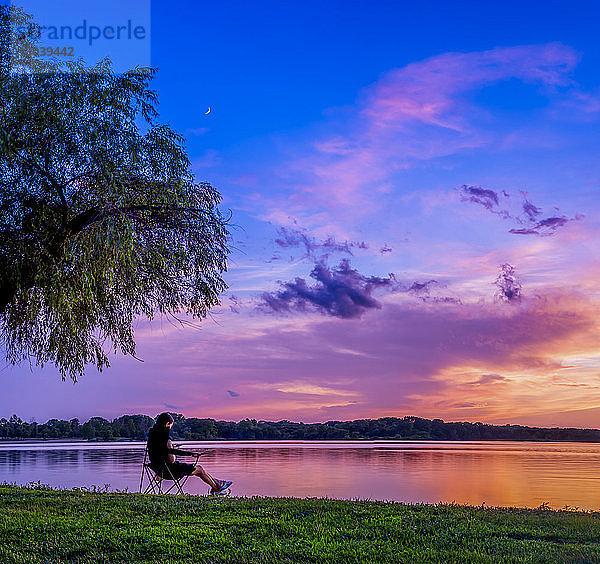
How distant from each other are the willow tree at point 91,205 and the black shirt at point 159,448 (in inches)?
111

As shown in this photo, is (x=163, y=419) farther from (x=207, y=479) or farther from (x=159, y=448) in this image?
(x=207, y=479)

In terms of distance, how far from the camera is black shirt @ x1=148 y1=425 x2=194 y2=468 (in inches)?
594

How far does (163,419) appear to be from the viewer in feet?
50.4

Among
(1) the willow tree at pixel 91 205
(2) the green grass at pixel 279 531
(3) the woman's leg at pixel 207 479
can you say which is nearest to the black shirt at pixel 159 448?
(3) the woman's leg at pixel 207 479

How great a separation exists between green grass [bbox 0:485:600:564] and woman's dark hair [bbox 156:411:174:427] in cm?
166

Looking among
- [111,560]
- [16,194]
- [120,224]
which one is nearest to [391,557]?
[111,560]

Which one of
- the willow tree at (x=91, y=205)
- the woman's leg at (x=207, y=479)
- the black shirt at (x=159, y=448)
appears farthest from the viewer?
the woman's leg at (x=207, y=479)

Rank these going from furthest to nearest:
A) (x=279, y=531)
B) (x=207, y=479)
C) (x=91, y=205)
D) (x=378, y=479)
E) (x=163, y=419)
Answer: (x=378, y=479) < (x=207, y=479) < (x=163, y=419) < (x=91, y=205) < (x=279, y=531)

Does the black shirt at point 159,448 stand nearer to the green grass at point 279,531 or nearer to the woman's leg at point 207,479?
the woman's leg at point 207,479

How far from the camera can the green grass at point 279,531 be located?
913cm

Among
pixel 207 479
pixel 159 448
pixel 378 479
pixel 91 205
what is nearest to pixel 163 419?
pixel 159 448

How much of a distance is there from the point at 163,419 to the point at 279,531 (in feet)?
18.5

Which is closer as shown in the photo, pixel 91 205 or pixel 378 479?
pixel 91 205

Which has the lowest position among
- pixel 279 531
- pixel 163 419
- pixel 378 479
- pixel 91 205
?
pixel 378 479
